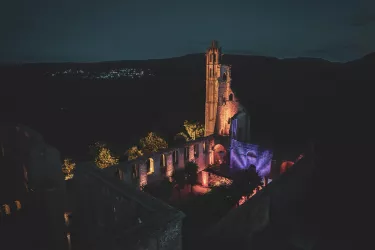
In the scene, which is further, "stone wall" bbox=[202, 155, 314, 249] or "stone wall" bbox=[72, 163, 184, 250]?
"stone wall" bbox=[202, 155, 314, 249]

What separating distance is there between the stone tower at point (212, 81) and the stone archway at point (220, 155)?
94.0 inches

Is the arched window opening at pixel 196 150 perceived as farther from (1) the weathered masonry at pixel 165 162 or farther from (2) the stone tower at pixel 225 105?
(2) the stone tower at pixel 225 105

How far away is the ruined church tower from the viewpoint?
3228cm

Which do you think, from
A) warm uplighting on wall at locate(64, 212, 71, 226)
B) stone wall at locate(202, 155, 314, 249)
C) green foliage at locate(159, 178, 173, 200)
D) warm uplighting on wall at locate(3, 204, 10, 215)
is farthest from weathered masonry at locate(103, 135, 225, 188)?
stone wall at locate(202, 155, 314, 249)

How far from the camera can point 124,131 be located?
6075cm

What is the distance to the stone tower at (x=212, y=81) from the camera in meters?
32.2

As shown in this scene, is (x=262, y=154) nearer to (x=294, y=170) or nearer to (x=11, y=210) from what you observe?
(x=294, y=170)

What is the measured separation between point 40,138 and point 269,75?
76771 mm

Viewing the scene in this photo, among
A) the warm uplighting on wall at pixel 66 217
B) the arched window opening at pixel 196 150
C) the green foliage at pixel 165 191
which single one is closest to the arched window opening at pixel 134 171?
the green foliage at pixel 165 191

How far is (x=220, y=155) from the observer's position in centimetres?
3206

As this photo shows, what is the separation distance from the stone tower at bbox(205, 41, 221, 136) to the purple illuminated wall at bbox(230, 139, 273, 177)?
4480mm

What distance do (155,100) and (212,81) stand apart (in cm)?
5557

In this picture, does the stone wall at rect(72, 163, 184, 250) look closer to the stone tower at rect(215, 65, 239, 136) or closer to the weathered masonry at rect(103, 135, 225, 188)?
the weathered masonry at rect(103, 135, 225, 188)

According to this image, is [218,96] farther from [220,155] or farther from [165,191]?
[165,191]
